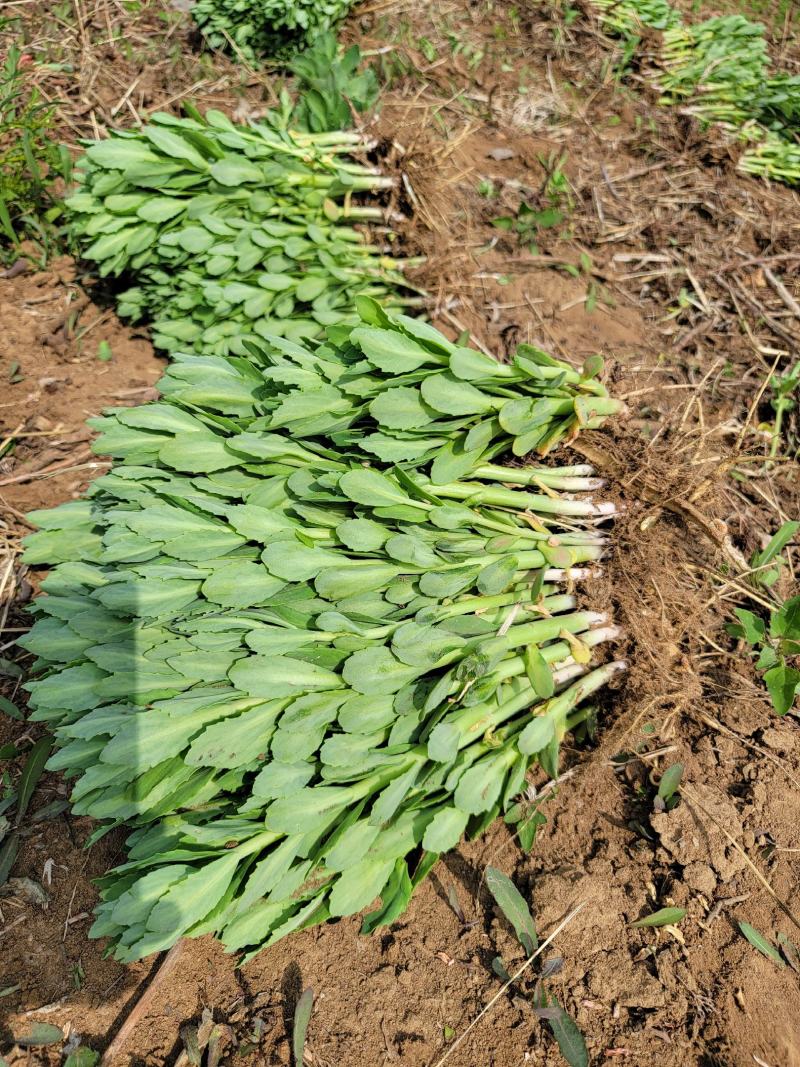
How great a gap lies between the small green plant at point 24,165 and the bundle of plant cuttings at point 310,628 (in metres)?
2.30

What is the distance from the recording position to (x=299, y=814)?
199 cm

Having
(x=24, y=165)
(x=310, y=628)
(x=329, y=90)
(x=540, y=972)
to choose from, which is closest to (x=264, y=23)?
(x=329, y=90)

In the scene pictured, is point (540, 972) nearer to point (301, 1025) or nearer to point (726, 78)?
point (301, 1025)

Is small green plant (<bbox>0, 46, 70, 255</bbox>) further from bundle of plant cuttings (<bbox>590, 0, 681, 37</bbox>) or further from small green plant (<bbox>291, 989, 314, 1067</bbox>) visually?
bundle of plant cuttings (<bbox>590, 0, 681, 37</bbox>)

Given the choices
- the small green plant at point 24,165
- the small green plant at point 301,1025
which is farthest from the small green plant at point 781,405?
the small green plant at point 24,165

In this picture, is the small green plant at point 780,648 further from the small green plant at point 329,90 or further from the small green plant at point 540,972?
the small green plant at point 329,90

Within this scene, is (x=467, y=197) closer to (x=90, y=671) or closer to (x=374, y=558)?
(x=374, y=558)

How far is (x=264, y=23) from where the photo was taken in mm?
4883

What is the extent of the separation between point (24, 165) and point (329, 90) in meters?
1.71

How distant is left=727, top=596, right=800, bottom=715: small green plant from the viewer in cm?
224

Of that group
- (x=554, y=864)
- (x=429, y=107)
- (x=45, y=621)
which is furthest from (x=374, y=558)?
(x=429, y=107)

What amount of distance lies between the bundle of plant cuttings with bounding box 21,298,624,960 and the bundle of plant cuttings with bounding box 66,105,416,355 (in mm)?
1019

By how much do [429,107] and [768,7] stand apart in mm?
3681

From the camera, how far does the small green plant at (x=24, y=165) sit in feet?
12.9
